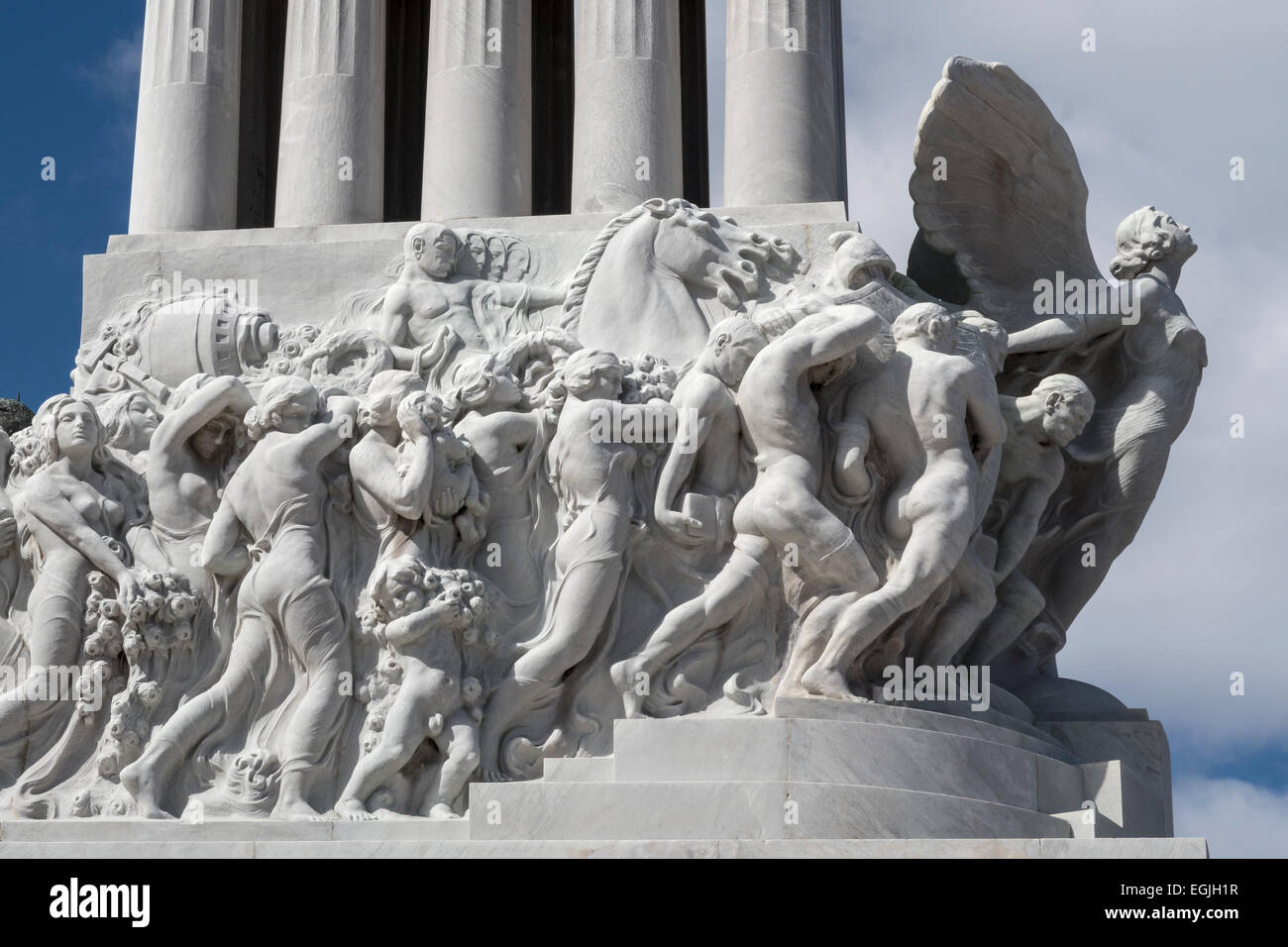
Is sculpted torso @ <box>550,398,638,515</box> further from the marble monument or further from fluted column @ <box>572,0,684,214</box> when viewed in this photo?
fluted column @ <box>572,0,684,214</box>

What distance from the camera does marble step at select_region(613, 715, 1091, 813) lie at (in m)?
20.4

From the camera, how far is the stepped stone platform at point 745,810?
19328 millimetres

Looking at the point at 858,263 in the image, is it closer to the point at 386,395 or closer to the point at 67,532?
the point at 386,395

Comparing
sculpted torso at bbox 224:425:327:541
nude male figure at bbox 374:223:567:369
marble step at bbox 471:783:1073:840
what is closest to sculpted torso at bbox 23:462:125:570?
sculpted torso at bbox 224:425:327:541

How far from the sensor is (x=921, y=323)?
889 inches

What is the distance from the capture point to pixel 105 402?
23.9 metres

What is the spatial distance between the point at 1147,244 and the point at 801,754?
24.3ft

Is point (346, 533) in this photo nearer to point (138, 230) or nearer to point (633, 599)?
point (633, 599)

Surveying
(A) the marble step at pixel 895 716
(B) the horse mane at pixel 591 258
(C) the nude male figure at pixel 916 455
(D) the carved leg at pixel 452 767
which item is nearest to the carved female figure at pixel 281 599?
(D) the carved leg at pixel 452 767

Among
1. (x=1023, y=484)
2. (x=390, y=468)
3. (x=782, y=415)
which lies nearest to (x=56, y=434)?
(x=390, y=468)

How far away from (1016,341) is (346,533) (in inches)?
262

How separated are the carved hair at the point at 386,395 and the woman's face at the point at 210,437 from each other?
1382 millimetres

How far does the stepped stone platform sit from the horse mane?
4.38m

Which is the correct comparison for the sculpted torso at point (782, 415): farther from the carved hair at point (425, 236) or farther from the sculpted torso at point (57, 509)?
the sculpted torso at point (57, 509)
